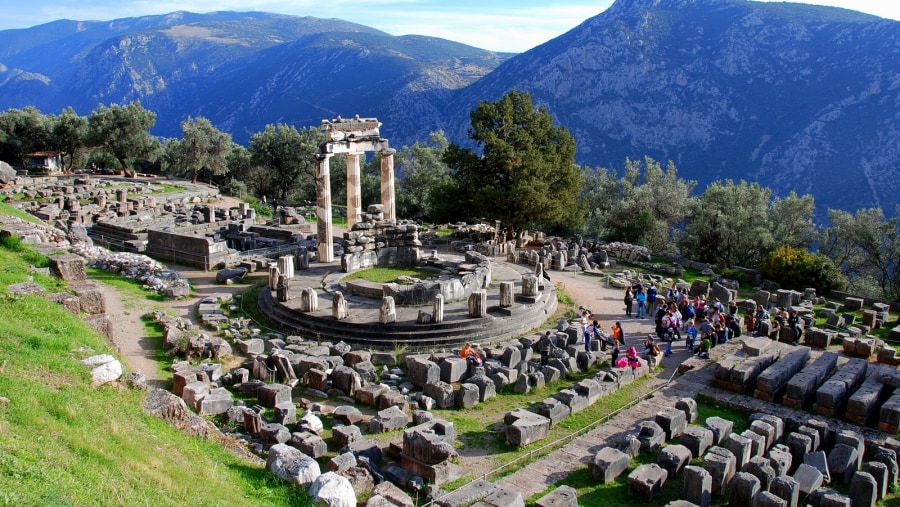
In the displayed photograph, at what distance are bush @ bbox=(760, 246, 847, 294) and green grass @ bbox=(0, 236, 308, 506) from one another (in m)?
30.2

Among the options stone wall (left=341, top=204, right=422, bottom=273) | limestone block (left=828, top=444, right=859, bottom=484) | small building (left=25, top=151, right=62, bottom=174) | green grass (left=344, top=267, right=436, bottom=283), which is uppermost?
small building (left=25, top=151, right=62, bottom=174)

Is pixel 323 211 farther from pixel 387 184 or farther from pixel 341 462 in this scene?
pixel 341 462

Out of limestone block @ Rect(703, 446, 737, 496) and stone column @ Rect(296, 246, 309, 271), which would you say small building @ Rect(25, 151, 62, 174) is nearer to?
stone column @ Rect(296, 246, 309, 271)

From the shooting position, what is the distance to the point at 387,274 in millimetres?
30250

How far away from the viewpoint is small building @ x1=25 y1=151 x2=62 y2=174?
207ft

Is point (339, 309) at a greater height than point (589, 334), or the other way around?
point (339, 309)

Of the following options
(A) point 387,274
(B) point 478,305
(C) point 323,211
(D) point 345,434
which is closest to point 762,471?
(D) point 345,434

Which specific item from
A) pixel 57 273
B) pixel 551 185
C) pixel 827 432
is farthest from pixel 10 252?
pixel 551 185

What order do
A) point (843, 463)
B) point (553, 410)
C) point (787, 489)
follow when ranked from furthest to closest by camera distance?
point (553, 410)
point (843, 463)
point (787, 489)

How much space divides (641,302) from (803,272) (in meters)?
11.3

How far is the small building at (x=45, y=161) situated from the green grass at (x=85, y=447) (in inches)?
2242

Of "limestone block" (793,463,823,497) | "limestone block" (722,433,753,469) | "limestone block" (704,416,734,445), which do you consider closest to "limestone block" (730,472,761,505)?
"limestone block" (793,463,823,497)

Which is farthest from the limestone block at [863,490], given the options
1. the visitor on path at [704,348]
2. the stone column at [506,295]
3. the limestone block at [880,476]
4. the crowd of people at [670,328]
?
the stone column at [506,295]

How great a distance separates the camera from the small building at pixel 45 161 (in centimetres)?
6320
